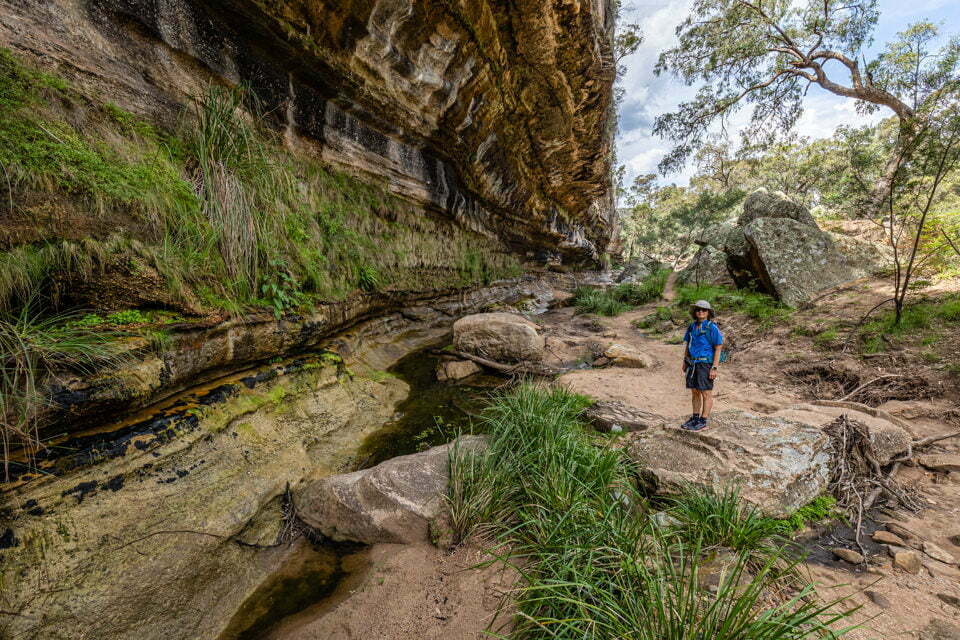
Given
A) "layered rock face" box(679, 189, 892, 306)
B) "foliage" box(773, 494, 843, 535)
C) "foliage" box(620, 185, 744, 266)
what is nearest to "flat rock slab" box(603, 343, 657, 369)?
"foliage" box(773, 494, 843, 535)

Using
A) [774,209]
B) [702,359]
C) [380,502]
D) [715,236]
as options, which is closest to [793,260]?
[774,209]

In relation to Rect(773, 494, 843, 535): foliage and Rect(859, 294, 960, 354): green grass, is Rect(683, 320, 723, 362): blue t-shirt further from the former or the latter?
Rect(859, 294, 960, 354): green grass

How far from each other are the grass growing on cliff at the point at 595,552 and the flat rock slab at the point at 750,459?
0.28m

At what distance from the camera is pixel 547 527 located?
6.72 feet

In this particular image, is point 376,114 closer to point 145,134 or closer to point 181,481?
point 145,134

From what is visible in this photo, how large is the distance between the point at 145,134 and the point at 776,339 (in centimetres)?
956

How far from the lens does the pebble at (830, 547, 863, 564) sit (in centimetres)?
178

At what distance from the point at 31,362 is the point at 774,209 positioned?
1407 cm

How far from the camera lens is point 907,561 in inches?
66.4

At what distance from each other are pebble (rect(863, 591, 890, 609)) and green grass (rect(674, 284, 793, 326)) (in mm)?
6499

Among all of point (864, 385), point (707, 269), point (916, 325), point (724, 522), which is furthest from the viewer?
point (707, 269)

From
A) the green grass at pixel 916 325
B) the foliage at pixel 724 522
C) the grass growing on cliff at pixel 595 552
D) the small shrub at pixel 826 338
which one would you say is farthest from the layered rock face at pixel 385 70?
the green grass at pixel 916 325

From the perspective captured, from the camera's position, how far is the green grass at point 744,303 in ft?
22.0

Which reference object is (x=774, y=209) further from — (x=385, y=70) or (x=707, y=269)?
(x=385, y=70)
